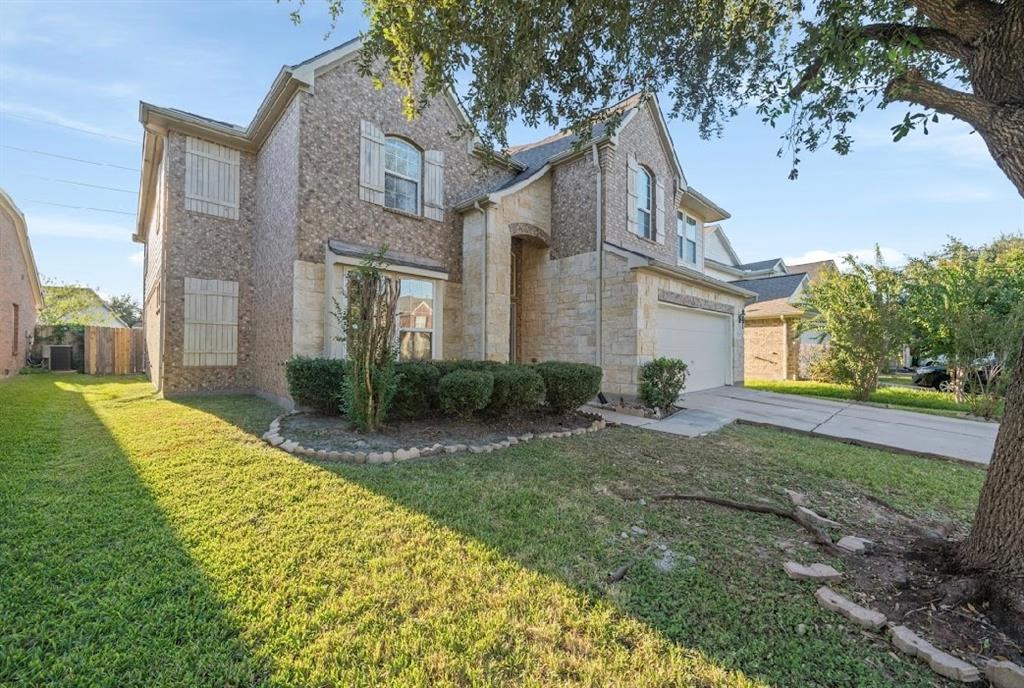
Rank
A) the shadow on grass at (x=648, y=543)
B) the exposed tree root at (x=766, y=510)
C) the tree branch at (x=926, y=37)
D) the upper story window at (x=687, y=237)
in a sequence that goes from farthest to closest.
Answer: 1. the upper story window at (x=687, y=237)
2. the exposed tree root at (x=766, y=510)
3. the tree branch at (x=926, y=37)
4. the shadow on grass at (x=648, y=543)

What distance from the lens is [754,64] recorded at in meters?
5.33

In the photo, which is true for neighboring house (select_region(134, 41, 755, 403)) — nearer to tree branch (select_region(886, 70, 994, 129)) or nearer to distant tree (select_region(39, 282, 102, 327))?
tree branch (select_region(886, 70, 994, 129))

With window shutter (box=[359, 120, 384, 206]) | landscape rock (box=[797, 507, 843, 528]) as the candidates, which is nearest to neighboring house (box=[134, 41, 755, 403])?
window shutter (box=[359, 120, 384, 206])

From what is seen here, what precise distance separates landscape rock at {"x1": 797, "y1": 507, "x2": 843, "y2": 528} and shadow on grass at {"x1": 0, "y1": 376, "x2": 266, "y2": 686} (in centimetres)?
400

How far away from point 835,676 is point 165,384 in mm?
11962

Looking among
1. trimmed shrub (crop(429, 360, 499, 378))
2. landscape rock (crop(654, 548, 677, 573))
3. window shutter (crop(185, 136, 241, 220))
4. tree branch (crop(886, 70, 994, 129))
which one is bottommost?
landscape rock (crop(654, 548, 677, 573))

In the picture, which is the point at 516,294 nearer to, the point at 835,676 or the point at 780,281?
the point at 835,676

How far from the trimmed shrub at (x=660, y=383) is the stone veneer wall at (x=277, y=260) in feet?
22.3

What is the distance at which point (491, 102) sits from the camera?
4.69 metres

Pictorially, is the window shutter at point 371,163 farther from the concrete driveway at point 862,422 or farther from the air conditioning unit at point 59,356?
the air conditioning unit at point 59,356

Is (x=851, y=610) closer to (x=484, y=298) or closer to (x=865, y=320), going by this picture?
(x=484, y=298)

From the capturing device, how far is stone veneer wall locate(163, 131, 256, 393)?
9445mm

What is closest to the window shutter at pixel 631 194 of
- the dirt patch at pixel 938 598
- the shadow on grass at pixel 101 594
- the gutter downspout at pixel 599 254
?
the gutter downspout at pixel 599 254

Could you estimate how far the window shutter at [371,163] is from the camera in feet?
30.1
